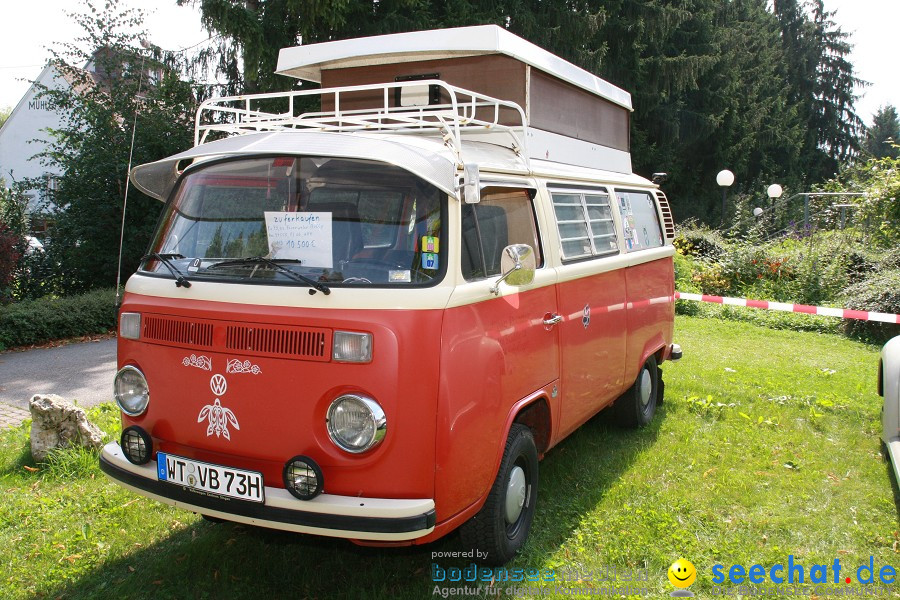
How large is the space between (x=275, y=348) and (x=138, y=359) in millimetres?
927

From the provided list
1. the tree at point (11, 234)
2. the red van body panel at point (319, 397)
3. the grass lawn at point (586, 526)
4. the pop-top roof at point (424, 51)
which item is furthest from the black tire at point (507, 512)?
the tree at point (11, 234)

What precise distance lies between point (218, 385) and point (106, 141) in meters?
12.0

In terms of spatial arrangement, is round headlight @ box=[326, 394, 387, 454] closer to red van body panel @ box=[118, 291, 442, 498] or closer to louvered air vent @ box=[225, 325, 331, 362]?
red van body panel @ box=[118, 291, 442, 498]

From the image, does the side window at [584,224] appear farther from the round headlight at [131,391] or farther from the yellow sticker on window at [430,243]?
the round headlight at [131,391]

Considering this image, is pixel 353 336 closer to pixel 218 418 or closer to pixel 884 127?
pixel 218 418

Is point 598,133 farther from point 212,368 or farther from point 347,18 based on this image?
point 347,18

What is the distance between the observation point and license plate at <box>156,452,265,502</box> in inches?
132

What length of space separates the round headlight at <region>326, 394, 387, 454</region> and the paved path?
16.3 ft

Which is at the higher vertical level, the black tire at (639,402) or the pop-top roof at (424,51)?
A: the pop-top roof at (424,51)

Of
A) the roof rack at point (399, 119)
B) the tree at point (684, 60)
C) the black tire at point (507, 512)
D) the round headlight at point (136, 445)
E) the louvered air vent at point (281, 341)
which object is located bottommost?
the black tire at point (507, 512)

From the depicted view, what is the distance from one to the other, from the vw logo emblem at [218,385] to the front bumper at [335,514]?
50 centimetres

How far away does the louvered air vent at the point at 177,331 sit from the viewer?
357 cm

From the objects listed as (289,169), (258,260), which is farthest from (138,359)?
(289,169)

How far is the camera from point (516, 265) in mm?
3705
